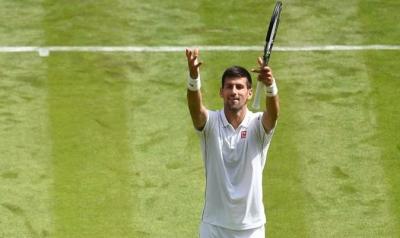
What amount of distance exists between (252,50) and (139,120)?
89.5 inches

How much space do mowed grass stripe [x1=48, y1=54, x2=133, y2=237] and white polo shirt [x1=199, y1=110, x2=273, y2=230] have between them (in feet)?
8.65

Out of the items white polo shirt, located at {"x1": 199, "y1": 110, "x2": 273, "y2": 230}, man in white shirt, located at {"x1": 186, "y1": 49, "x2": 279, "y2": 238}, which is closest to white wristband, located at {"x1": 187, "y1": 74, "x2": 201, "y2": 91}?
man in white shirt, located at {"x1": 186, "y1": 49, "x2": 279, "y2": 238}

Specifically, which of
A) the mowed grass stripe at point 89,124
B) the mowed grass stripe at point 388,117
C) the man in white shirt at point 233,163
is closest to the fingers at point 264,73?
the man in white shirt at point 233,163

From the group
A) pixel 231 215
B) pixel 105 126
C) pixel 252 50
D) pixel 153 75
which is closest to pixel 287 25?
pixel 252 50

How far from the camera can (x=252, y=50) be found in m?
16.7

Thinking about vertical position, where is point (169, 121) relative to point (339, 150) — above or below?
below

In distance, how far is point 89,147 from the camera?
1470cm

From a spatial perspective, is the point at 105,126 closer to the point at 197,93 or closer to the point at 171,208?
the point at 171,208

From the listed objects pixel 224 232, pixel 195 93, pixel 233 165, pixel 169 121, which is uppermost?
pixel 195 93

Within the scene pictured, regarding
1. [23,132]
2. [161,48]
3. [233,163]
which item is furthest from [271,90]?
[161,48]

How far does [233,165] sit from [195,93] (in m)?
0.73

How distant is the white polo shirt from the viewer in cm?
1085

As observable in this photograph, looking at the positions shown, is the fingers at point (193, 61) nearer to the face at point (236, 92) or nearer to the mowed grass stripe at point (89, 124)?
the face at point (236, 92)

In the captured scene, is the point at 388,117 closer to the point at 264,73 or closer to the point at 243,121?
the point at 243,121
